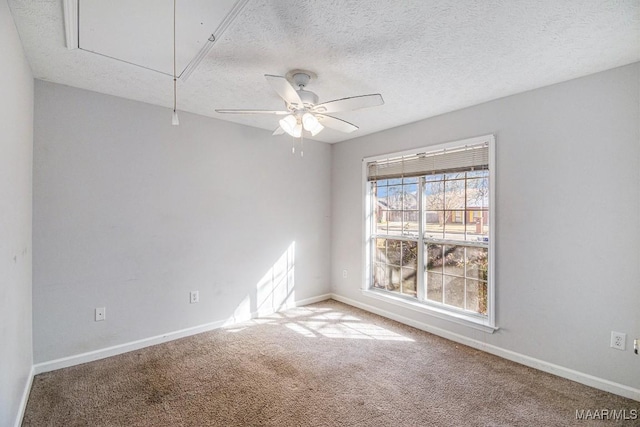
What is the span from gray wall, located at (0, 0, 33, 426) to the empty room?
0.03m

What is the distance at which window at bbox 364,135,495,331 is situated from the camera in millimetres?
3115

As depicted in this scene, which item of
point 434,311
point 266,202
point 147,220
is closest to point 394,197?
point 434,311

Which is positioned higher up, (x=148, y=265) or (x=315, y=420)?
(x=148, y=265)

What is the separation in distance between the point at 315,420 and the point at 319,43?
251 cm

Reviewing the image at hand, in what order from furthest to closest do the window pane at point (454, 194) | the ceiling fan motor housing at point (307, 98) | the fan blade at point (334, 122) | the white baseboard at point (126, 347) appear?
the window pane at point (454, 194) → the white baseboard at point (126, 347) → the fan blade at point (334, 122) → the ceiling fan motor housing at point (307, 98)

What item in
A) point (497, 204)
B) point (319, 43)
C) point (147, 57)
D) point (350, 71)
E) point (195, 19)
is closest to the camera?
point (195, 19)

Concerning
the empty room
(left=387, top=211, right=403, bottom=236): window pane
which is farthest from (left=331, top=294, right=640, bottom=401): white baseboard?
(left=387, top=211, right=403, bottom=236): window pane

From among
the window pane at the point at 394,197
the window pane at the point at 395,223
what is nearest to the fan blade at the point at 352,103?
the window pane at the point at 394,197

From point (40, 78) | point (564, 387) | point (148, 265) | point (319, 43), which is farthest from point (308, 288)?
point (40, 78)

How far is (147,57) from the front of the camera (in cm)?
216

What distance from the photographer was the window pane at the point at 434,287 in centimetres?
351

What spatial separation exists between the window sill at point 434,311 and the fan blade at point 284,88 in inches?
106

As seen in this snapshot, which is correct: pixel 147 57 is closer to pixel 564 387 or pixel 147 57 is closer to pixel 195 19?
pixel 195 19

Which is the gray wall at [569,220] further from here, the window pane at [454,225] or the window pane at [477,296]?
the window pane at [454,225]
